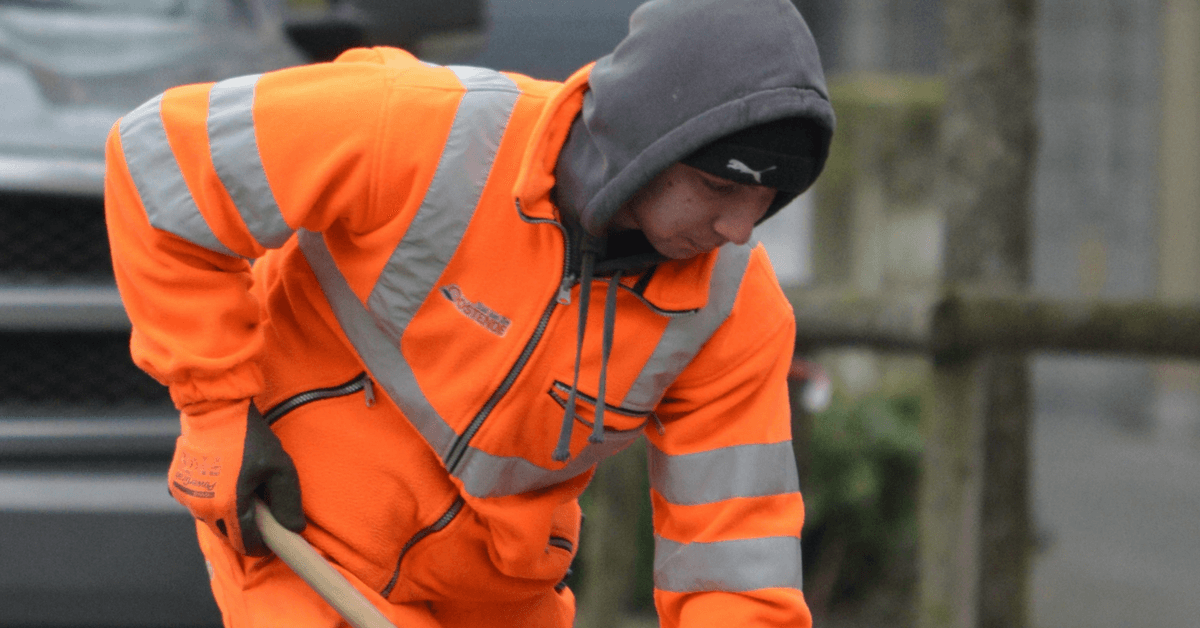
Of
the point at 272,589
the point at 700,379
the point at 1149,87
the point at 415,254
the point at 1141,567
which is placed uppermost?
the point at 415,254

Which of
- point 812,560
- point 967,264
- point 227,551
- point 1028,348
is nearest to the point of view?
point 227,551

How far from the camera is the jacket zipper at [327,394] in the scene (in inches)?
77.6

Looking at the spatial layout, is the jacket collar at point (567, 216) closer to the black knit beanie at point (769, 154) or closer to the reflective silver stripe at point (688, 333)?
the reflective silver stripe at point (688, 333)

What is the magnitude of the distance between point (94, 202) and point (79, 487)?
2.18 feet

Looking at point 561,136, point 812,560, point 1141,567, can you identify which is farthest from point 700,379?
point 1141,567

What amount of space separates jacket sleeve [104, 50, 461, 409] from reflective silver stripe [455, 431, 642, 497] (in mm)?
379

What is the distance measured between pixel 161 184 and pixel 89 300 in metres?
1.17

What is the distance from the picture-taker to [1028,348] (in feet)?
10.2

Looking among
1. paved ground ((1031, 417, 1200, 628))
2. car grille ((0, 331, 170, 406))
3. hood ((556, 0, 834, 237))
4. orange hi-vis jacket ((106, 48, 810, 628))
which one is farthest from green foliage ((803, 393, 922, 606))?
hood ((556, 0, 834, 237))

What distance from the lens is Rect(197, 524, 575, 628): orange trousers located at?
1938 mm

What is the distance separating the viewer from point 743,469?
75.5 inches

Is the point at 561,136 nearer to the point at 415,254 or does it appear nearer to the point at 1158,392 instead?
the point at 415,254

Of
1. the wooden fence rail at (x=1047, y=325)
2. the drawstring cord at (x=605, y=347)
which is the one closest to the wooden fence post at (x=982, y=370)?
the wooden fence rail at (x=1047, y=325)

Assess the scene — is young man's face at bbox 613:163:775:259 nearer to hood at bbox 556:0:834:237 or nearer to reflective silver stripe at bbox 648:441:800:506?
hood at bbox 556:0:834:237
